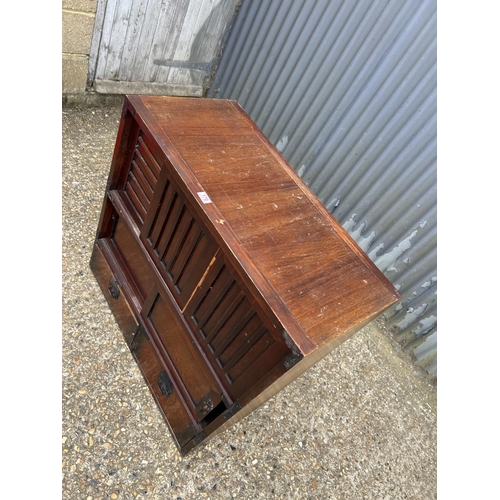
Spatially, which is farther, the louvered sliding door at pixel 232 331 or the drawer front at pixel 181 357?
the drawer front at pixel 181 357

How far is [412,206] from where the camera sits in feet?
9.43

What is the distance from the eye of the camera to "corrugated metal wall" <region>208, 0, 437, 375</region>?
8.86 feet

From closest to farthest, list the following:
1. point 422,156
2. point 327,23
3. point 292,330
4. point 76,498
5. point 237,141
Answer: point 292,330 → point 76,498 → point 237,141 → point 422,156 → point 327,23

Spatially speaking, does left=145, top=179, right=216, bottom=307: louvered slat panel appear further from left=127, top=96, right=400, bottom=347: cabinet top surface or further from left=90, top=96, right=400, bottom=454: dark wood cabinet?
left=127, top=96, right=400, bottom=347: cabinet top surface

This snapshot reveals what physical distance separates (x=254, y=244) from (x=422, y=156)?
1759mm

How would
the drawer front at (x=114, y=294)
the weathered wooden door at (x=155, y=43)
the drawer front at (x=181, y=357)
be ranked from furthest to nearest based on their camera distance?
the weathered wooden door at (x=155, y=43) → the drawer front at (x=114, y=294) → the drawer front at (x=181, y=357)

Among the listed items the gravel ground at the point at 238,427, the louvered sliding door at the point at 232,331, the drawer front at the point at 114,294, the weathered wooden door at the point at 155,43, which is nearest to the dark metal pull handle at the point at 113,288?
the drawer front at the point at 114,294

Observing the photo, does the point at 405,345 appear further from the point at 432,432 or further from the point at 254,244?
the point at 254,244

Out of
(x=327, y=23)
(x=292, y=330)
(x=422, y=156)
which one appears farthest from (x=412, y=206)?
(x=292, y=330)

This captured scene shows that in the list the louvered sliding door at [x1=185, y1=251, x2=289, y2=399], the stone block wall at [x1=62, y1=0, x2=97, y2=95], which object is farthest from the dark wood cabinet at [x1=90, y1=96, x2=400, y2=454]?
the stone block wall at [x1=62, y1=0, x2=97, y2=95]

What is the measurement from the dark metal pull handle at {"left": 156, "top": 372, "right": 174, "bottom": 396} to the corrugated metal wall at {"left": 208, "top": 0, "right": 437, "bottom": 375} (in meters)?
1.93

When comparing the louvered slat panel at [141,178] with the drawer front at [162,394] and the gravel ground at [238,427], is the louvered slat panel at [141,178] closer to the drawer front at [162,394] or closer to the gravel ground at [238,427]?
the drawer front at [162,394]

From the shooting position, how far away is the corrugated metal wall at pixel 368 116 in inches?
106

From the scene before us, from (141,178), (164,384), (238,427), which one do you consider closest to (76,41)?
(141,178)
